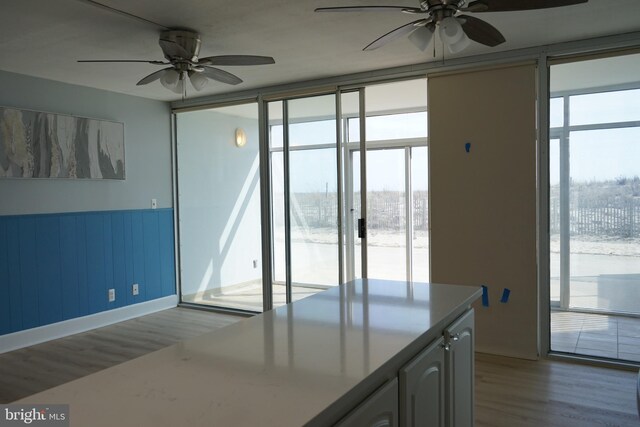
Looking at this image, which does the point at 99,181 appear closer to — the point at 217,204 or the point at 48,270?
the point at 48,270

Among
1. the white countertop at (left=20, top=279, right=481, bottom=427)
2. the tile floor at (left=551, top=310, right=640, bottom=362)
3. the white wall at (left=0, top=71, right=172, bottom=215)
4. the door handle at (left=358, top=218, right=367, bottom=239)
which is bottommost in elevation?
the tile floor at (left=551, top=310, right=640, bottom=362)

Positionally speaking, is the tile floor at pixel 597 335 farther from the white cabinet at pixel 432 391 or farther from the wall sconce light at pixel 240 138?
the wall sconce light at pixel 240 138

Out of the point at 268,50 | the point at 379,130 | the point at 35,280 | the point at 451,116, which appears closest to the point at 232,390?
the point at 268,50

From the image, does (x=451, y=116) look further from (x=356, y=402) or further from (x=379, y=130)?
(x=356, y=402)

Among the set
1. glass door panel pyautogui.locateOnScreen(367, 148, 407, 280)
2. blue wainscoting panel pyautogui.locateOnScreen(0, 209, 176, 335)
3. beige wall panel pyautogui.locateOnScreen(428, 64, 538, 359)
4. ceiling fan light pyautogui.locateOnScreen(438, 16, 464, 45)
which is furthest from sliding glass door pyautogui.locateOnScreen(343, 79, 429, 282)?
ceiling fan light pyautogui.locateOnScreen(438, 16, 464, 45)

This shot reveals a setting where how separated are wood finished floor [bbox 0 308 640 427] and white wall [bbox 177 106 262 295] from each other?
117 cm

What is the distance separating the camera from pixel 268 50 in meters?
3.66

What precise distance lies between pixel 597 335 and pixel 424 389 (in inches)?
127

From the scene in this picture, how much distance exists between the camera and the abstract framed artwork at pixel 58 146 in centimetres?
405

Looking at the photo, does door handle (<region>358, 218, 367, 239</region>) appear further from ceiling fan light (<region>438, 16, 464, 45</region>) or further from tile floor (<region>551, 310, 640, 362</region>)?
ceiling fan light (<region>438, 16, 464, 45</region>)

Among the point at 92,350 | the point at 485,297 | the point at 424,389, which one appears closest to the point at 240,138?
the point at 92,350

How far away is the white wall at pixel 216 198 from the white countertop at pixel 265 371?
13.5ft

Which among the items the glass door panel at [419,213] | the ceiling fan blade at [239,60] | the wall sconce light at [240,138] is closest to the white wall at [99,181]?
the wall sconce light at [240,138]

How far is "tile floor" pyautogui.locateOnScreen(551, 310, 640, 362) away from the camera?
3.73m
